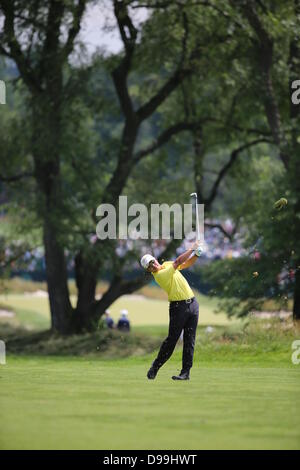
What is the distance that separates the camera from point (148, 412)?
440 inches

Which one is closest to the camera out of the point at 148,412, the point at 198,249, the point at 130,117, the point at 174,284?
the point at 148,412

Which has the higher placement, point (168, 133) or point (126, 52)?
point (126, 52)

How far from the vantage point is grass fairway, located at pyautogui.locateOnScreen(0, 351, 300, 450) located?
31.1 ft

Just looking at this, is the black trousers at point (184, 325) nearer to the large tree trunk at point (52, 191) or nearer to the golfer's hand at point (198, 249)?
the golfer's hand at point (198, 249)

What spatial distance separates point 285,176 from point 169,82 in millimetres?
6258

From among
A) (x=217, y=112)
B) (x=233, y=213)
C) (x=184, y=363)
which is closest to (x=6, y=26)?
(x=217, y=112)

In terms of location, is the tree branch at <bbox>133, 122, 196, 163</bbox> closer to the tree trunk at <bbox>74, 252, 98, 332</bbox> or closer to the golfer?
the tree trunk at <bbox>74, 252, 98, 332</bbox>

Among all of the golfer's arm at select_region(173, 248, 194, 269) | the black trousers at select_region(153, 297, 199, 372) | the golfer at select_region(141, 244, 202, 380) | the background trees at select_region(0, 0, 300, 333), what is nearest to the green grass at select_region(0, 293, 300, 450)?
the black trousers at select_region(153, 297, 199, 372)

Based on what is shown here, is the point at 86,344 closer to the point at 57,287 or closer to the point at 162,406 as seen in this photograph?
the point at 57,287

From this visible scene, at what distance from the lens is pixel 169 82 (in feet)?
110

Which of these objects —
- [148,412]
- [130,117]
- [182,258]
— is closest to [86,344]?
[130,117]

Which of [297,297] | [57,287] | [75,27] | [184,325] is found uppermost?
[75,27]

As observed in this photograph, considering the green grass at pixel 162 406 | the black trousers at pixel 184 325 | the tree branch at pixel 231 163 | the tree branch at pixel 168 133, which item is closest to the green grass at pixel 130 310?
the tree branch at pixel 231 163

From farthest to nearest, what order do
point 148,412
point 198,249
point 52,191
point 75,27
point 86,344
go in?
point 52,191 → point 86,344 → point 75,27 → point 198,249 → point 148,412
